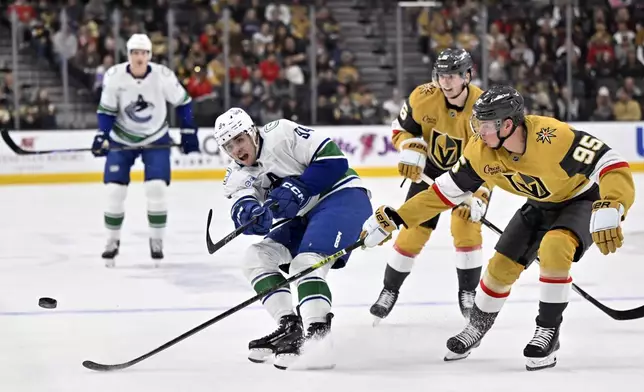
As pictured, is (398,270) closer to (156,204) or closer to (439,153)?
(439,153)

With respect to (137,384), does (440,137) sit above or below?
above

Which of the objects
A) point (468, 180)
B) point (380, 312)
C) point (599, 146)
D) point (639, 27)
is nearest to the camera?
point (599, 146)

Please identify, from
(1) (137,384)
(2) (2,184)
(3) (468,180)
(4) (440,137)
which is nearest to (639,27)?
(2) (2,184)

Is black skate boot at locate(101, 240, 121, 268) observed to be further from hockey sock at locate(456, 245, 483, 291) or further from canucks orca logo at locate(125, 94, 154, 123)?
hockey sock at locate(456, 245, 483, 291)

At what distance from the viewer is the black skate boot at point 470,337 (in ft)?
12.7

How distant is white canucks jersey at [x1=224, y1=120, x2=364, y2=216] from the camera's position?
4.02 m

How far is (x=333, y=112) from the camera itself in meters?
11.2

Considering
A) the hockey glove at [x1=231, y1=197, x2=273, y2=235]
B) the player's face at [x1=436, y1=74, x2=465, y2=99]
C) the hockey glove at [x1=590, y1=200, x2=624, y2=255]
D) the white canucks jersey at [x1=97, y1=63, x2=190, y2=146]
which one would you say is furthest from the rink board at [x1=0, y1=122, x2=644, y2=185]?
the hockey glove at [x1=590, y1=200, x2=624, y2=255]

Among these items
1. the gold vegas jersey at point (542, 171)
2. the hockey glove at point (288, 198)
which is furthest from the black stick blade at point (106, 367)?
the gold vegas jersey at point (542, 171)

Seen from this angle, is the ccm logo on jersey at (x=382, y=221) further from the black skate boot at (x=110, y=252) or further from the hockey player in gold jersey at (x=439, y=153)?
the black skate boot at (x=110, y=252)

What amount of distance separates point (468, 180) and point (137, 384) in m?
1.30

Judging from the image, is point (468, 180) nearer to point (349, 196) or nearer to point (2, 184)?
point (349, 196)

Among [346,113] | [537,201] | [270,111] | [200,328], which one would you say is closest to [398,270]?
→ [537,201]

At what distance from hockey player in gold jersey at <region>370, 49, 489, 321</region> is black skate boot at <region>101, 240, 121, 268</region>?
2.16 m
